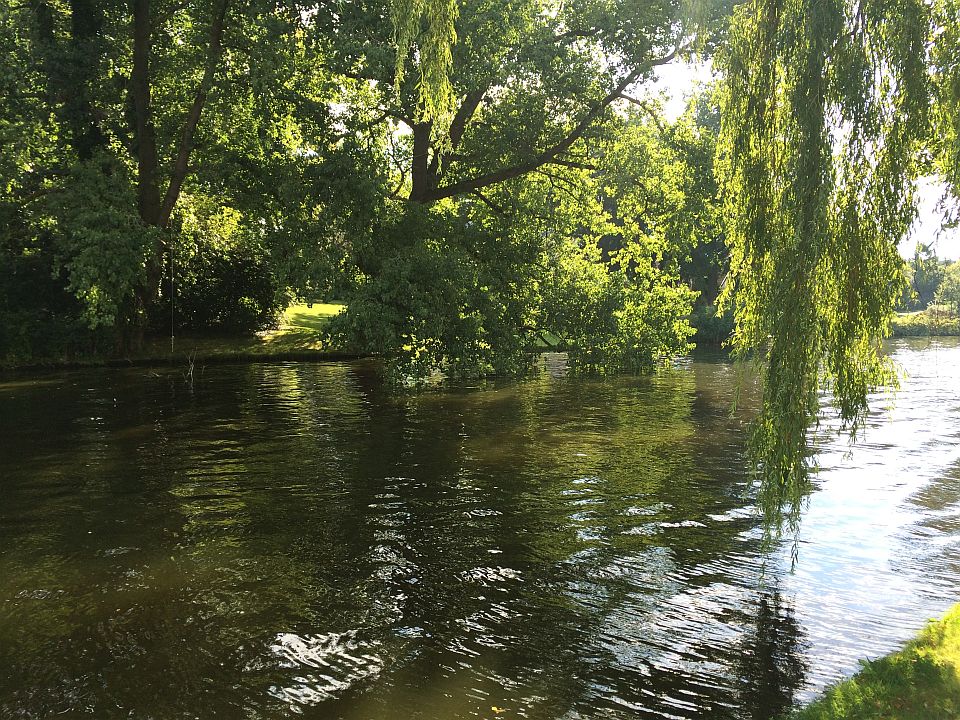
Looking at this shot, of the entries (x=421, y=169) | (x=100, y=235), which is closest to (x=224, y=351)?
(x=100, y=235)

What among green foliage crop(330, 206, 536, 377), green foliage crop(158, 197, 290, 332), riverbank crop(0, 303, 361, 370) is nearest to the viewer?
green foliage crop(330, 206, 536, 377)

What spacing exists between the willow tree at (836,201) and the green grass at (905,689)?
159cm

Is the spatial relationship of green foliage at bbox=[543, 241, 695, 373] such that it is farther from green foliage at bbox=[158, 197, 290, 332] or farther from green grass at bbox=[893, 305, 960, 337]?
green grass at bbox=[893, 305, 960, 337]

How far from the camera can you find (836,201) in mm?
6863

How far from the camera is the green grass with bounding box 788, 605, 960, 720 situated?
16.6 feet

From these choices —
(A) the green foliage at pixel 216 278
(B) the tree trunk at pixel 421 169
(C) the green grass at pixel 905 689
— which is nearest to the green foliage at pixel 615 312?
(B) the tree trunk at pixel 421 169

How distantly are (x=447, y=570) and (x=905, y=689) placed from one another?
4.69 meters

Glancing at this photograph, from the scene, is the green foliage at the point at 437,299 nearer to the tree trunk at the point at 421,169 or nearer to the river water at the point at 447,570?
the tree trunk at the point at 421,169

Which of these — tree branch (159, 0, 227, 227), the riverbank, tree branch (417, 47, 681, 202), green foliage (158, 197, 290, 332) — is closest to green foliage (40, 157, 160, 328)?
tree branch (159, 0, 227, 227)

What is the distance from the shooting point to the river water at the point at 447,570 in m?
6.20

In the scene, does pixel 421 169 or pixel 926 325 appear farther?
pixel 926 325

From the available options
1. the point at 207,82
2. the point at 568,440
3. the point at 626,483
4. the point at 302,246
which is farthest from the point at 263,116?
the point at 626,483

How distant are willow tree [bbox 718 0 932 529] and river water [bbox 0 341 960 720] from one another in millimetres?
→ 1146

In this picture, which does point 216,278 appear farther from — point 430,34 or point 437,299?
point 430,34
